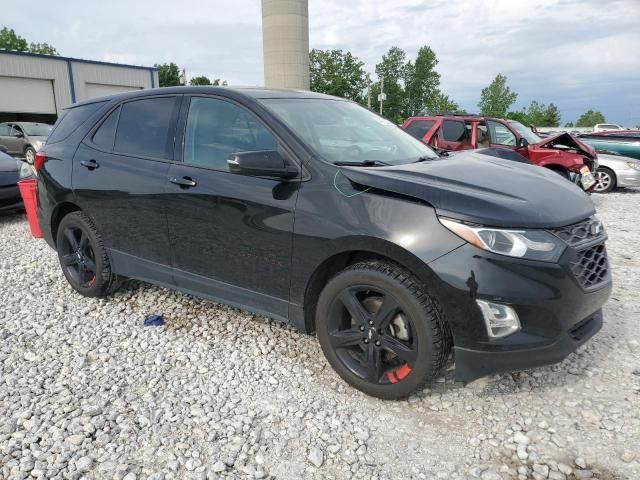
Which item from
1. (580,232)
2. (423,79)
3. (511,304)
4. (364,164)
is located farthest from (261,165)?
(423,79)

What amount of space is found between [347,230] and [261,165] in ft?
1.97

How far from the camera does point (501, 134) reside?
9.69m

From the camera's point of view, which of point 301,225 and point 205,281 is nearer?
point 301,225

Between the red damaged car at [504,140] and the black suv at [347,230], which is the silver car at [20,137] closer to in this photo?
the red damaged car at [504,140]

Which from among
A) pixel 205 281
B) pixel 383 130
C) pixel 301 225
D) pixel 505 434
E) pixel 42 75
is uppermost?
pixel 42 75

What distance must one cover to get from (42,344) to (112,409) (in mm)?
1140

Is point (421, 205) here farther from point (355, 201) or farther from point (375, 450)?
point (375, 450)

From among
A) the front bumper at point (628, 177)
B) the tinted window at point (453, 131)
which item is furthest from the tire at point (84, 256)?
the front bumper at point (628, 177)

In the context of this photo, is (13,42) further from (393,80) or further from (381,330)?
(381,330)

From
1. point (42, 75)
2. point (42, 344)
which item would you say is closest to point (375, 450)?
point (42, 344)

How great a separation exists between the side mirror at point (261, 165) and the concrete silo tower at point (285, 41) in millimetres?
27053

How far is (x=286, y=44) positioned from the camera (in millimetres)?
28531

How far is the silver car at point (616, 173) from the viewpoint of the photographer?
10.8 m

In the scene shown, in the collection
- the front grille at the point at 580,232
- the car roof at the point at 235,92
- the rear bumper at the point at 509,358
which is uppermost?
the car roof at the point at 235,92
